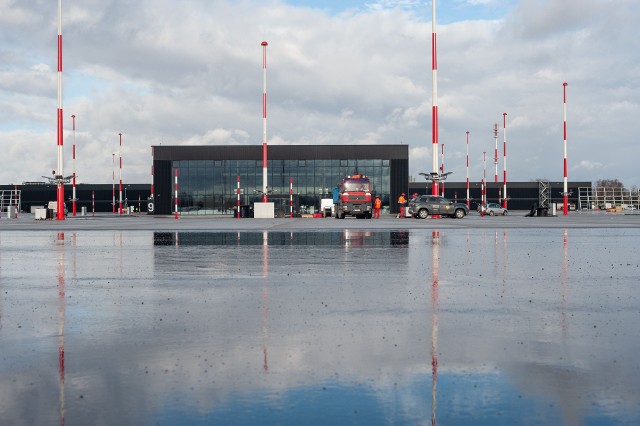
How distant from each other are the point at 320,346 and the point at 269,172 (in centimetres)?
7609

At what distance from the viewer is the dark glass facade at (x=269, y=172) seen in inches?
3184

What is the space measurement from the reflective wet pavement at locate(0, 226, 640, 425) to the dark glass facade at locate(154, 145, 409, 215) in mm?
69279

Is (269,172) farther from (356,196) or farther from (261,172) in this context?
(356,196)

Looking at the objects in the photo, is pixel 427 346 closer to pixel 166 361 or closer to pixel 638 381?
pixel 638 381

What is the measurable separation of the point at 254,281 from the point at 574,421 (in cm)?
682

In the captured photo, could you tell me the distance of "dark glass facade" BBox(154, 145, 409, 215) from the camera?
265ft

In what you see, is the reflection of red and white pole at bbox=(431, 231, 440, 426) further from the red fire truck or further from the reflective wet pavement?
the red fire truck

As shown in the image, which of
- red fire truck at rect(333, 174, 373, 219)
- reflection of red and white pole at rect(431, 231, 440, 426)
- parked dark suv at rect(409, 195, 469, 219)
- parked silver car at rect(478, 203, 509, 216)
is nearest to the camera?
reflection of red and white pole at rect(431, 231, 440, 426)

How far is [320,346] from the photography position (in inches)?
226

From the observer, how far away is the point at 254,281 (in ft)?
33.7

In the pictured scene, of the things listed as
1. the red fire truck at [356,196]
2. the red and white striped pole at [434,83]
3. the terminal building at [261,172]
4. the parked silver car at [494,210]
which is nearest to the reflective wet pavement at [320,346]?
the red and white striped pole at [434,83]

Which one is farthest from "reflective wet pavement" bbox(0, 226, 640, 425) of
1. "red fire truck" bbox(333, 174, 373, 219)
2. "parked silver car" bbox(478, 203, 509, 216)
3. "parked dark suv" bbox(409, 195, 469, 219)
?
"parked silver car" bbox(478, 203, 509, 216)

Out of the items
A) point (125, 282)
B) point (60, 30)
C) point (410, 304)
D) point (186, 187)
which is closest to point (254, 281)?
point (125, 282)

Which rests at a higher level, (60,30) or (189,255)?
(60,30)
